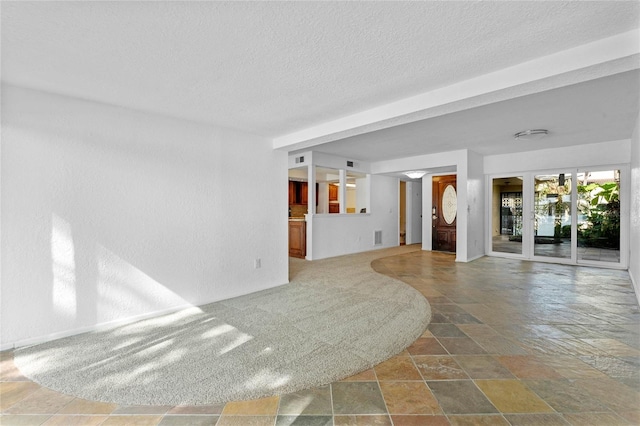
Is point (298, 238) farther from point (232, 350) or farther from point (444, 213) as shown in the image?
point (232, 350)

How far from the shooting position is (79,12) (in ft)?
5.30

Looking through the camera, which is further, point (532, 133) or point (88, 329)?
point (532, 133)

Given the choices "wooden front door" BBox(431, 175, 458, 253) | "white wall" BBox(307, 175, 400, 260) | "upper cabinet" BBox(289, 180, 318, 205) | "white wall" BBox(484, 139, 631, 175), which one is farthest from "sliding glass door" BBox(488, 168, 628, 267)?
"upper cabinet" BBox(289, 180, 318, 205)

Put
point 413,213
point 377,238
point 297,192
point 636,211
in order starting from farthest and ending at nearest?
point 297,192 → point 413,213 → point 377,238 → point 636,211

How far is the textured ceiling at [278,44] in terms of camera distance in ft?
5.31

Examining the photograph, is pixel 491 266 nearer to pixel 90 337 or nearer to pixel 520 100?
pixel 520 100

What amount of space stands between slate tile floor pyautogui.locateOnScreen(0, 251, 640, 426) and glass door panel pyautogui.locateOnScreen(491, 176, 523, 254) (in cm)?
382

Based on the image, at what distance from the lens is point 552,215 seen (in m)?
6.42

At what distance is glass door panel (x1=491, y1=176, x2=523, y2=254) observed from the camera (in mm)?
6958

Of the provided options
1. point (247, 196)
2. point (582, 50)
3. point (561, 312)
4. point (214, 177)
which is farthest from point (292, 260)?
point (582, 50)

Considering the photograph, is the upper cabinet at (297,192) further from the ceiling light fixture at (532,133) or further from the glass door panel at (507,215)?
the ceiling light fixture at (532,133)

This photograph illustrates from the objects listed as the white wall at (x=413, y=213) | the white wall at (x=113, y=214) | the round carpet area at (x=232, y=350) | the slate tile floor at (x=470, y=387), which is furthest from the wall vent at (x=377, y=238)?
the slate tile floor at (x=470, y=387)

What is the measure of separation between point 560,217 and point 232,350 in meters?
7.22

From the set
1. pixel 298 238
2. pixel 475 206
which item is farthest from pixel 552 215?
pixel 298 238
